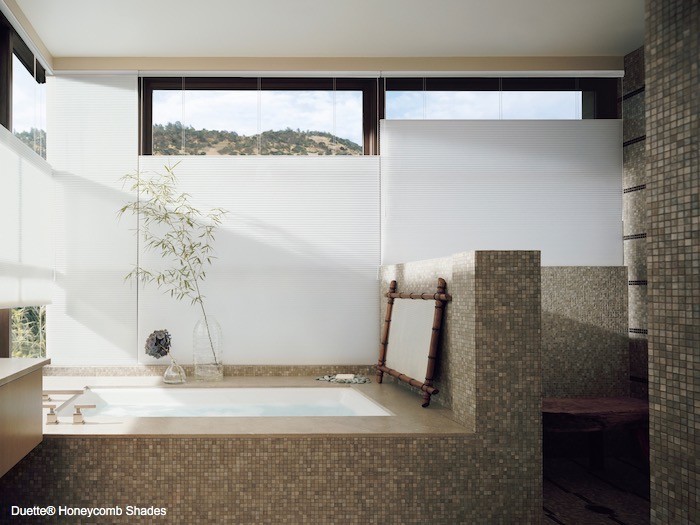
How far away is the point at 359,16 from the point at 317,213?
139 centimetres

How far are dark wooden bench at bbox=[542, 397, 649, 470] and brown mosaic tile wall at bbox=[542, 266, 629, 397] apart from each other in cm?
24

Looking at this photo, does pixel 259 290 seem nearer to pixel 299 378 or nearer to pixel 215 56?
pixel 299 378

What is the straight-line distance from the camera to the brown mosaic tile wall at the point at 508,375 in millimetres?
2525

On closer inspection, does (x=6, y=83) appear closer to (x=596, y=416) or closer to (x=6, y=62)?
(x=6, y=62)

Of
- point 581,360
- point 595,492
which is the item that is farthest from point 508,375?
point 581,360

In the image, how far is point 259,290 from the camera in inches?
166

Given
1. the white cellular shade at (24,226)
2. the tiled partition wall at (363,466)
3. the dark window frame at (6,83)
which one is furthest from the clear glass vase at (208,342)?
the tiled partition wall at (363,466)

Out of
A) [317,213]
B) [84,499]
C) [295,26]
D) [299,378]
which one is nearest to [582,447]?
[299,378]

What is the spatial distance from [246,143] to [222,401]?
6.22 ft

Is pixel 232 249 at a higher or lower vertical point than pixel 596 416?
higher

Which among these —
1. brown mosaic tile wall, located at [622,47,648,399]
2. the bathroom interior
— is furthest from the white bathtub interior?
brown mosaic tile wall, located at [622,47,648,399]

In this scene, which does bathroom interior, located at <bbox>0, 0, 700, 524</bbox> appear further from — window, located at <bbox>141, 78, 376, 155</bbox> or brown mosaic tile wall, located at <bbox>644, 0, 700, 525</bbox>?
brown mosaic tile wall, located at <bbox>644, 0, 700, 525</bbox>

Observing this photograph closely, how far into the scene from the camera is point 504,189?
14.0 feet

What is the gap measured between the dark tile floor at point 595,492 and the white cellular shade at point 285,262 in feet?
4.89
